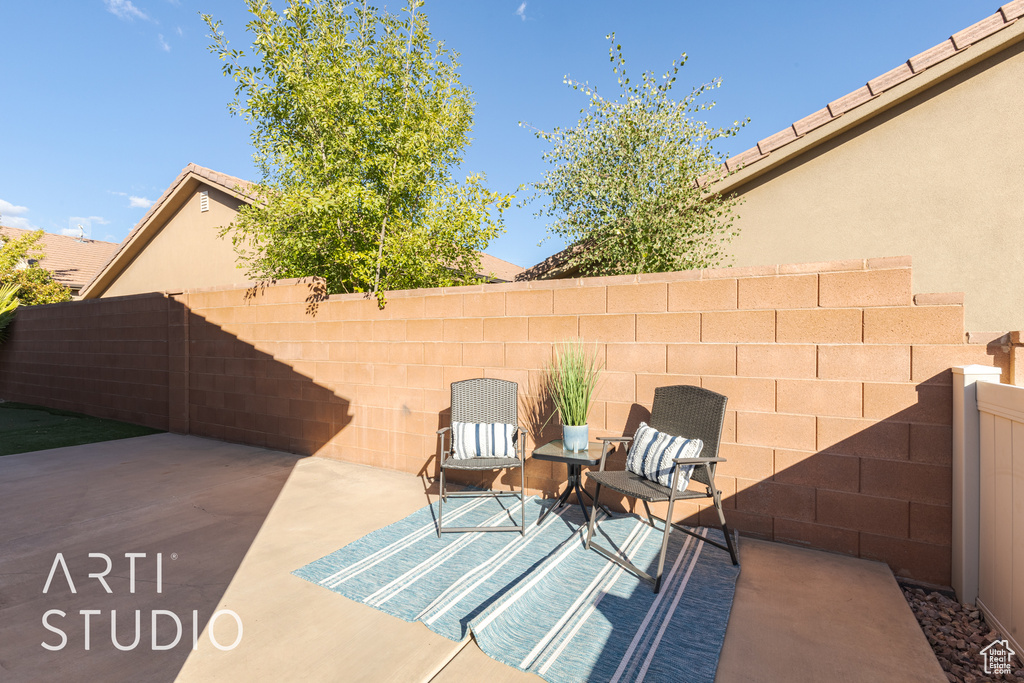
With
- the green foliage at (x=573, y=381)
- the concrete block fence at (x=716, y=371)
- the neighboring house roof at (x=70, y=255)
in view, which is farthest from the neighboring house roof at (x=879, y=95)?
the neighboring house roof at (x=70, y=255)

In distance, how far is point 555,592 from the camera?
2.43 m

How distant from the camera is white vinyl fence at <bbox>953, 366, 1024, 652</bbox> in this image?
2.00 m

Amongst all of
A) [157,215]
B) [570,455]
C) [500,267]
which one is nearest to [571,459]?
[570,455]

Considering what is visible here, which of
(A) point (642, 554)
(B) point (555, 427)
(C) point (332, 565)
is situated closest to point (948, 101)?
(B) point (555, 427)

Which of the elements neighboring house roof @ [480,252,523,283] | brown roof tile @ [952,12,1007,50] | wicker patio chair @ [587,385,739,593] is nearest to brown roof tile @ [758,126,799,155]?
brown roof tile @ [952,12,1007,50]

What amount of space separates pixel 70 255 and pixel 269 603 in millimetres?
20061

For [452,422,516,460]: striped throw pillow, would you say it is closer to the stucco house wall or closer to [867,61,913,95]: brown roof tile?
the stucco house wall

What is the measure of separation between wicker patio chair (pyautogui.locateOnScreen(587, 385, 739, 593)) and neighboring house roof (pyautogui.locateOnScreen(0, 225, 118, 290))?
16.5 meters

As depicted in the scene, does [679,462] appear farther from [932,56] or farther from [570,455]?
[932,56]

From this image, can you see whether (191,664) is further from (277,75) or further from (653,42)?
(653,42)

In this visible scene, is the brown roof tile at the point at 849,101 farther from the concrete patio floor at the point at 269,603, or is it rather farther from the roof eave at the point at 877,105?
the concrete patio floor at the point at 269,603

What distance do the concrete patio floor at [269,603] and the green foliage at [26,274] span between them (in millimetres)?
12182

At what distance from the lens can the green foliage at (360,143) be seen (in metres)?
5.27

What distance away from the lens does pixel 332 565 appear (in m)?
2.78
